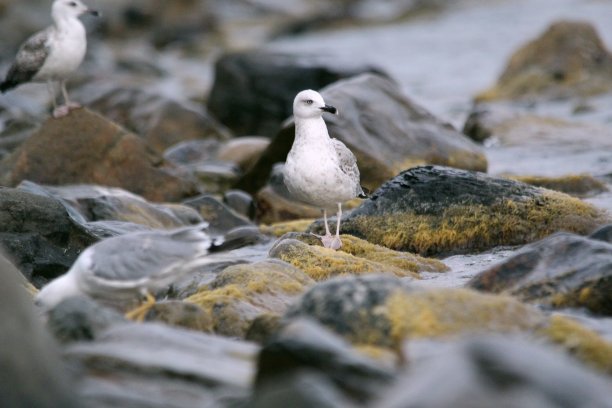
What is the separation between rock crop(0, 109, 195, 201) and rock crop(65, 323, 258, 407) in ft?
25.1

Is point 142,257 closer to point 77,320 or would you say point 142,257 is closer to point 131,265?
point 131,265

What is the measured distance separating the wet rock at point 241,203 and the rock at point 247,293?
16.4 ft

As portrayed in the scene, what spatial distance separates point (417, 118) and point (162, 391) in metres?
9.80

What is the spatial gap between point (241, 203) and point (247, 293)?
577 cm

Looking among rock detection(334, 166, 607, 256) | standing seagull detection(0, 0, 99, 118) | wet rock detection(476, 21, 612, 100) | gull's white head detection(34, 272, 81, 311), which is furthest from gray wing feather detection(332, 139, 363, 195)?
wet rock detection(476, 21, 612, 100)

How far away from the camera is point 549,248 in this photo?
7219 millimetres

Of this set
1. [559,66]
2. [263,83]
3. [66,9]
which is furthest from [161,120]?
[559,66]

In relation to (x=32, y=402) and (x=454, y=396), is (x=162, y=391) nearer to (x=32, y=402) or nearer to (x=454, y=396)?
(x=32, y=402)

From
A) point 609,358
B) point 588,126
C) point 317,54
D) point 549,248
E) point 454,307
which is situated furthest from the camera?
point 317,54

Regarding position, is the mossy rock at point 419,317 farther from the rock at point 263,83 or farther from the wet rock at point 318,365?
the rock at point 263,83

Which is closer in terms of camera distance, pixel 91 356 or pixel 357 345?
pixel 91 356

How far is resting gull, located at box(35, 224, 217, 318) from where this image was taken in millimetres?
6473

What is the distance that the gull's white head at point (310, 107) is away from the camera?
944cm

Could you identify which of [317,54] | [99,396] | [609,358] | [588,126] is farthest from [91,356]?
[317,54]
